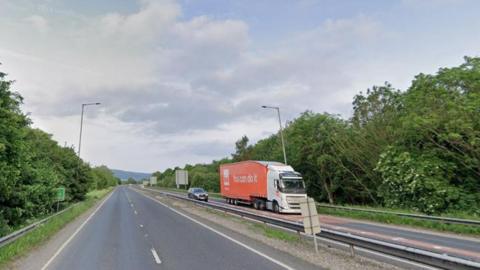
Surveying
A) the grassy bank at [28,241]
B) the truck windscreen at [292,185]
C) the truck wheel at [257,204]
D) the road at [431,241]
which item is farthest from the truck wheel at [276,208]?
the grassy bank at [28,241]

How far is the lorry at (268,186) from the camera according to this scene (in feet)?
95.7

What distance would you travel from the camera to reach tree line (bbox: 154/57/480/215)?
2395cm

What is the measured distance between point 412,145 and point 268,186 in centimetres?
1197

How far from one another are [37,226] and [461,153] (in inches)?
1065

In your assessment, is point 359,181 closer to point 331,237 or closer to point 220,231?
point 220,231

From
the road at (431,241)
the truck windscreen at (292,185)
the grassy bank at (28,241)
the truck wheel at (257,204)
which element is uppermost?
the truck windscreen at (292,185)

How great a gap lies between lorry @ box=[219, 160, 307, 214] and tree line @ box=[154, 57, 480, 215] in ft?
22.5

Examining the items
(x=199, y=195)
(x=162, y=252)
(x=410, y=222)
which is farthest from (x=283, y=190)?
(x=199, y=195)

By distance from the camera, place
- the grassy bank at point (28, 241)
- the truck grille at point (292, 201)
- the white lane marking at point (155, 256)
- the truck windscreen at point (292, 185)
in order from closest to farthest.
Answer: the white lane marking at point (155, 256), the grassy bank at point (28, 241), the truck grille at point (292, 201), the truck windscreen at point (292, 185)

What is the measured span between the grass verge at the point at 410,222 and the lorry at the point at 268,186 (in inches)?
125

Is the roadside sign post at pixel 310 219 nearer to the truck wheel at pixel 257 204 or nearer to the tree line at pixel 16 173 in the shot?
the tree line at pixel 16 173

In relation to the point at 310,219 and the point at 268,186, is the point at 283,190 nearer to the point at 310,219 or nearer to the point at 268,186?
the point at 268,186

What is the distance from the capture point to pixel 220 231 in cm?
1728

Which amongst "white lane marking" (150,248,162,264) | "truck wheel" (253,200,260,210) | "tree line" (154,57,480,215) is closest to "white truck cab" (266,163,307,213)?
"truck wheel" (253,200,260,210)
